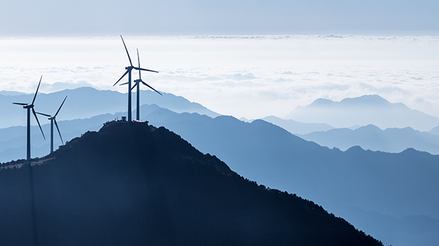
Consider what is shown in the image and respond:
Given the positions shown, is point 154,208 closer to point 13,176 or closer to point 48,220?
point 48,220

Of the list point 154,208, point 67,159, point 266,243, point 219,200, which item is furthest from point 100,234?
point 266,243

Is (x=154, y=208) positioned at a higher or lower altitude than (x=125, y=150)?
lower

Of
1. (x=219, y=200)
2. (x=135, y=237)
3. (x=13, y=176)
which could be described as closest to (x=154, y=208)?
(x=135, y=237)

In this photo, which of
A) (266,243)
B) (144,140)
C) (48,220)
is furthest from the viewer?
(144,140)

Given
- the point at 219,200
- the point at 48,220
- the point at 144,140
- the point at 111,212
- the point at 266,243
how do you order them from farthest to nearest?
the point at 144,140
the point at 219,200
the point at 266,243
the point at 111,212
the point at 48,220

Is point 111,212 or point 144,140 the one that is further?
point 144,140

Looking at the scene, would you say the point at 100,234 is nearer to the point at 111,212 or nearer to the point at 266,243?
the point at 111,212

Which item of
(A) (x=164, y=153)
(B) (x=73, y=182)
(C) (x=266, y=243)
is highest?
(A) (x=164, y=153)
